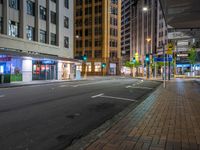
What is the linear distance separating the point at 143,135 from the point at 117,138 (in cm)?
69

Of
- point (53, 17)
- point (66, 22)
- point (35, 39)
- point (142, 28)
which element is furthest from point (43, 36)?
point (142, 28)

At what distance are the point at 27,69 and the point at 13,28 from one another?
5.88 meters

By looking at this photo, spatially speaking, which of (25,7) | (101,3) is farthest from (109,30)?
(25,7)

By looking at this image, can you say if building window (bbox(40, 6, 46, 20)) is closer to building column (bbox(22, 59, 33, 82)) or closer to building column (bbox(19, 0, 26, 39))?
building column (bbox(19, 0, 26, 39))

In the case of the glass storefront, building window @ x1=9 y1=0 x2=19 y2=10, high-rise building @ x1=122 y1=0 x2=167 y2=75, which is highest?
high-rise building @ x1=122 y1=0 x2=167 y2=75

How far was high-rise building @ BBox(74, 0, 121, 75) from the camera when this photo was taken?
247ft

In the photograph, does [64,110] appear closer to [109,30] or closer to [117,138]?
[117,138]

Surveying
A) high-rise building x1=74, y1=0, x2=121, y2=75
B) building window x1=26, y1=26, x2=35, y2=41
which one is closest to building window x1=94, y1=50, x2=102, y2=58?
high-rise building x1=74, y1=0, x2=121, y2=75

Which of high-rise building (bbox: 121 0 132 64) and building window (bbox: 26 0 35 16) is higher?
high-rise building (bbox: 121 0 132 64)

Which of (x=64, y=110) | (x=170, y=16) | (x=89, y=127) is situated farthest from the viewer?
(x=170, y=16)

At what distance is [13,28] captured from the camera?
30266mm

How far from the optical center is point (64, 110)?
928cm

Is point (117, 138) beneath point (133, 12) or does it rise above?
beneath

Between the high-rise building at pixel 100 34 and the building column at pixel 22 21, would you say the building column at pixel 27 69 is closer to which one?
the building column at pixel 22 21
